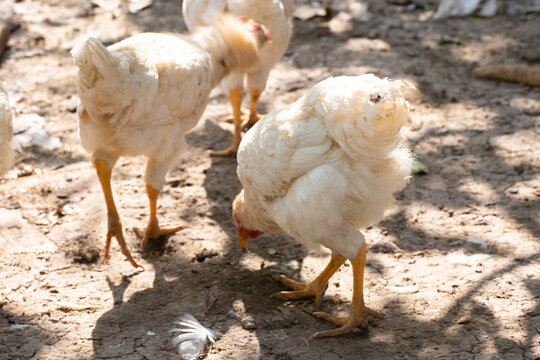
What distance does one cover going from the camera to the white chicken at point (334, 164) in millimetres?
2994

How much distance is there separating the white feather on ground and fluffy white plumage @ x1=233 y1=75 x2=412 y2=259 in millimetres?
747

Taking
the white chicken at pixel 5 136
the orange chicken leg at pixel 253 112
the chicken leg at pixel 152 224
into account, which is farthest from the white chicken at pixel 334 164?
the orange chicken leg at pixel 253 112

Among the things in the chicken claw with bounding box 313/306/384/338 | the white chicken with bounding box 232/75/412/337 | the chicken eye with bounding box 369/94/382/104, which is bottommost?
the chicken claw with bounding box 313/306/384/338

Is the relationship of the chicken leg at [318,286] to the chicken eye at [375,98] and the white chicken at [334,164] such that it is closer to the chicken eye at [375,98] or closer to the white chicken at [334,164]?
the white chicken at [334,164]

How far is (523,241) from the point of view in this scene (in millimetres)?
3967

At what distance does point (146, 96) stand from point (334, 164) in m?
1.32

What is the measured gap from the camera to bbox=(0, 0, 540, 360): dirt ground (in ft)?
11.0

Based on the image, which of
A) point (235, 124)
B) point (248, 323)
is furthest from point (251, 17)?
point (248, 323)

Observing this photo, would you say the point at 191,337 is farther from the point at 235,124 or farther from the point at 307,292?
the point at 235,124

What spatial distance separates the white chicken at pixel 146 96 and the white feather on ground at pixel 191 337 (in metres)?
0.73

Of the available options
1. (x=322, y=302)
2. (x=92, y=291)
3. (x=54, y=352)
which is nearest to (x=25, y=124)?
(x=92, y=291)

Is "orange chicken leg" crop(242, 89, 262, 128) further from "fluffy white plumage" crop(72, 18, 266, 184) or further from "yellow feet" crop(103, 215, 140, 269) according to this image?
"yellow feet" crop(103, 215, 140, 269)

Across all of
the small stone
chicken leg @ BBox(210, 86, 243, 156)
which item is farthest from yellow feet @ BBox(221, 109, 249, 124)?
the small stone

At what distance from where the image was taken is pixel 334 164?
3115 mm
